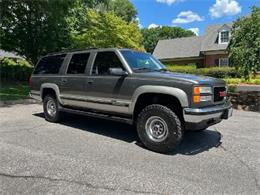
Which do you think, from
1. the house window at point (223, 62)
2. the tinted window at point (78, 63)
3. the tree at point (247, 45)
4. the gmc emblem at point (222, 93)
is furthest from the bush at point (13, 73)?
the house window at point (223, 62)

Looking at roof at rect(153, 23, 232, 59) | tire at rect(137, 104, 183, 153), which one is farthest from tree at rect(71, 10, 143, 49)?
tire at rect(137, 104, 183, 153)

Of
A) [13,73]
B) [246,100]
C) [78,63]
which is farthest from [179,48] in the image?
[78,63]

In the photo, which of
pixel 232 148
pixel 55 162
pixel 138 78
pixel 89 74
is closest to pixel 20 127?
pixel 89 74

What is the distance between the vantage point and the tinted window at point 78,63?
7.42 m

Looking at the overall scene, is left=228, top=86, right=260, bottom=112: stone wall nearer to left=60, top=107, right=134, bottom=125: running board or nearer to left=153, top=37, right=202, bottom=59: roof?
left=60, top=107, right=134, bottom=125: running board

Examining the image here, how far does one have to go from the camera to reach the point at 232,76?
2866cm

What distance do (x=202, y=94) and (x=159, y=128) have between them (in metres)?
1.05

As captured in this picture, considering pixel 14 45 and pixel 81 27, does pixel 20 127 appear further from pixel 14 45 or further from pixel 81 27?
pixel 81 27

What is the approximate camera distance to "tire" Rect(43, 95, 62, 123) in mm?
8289

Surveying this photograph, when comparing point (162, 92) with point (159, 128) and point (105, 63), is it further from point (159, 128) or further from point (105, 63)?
point (105, 63)

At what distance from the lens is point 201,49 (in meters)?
36.0

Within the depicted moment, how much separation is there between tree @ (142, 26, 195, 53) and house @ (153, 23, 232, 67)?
116 ft

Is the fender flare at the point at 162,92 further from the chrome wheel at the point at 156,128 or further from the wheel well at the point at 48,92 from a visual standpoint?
Result: the wheel well at the point at 48,92

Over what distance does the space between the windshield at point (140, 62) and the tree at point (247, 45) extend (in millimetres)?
6679
